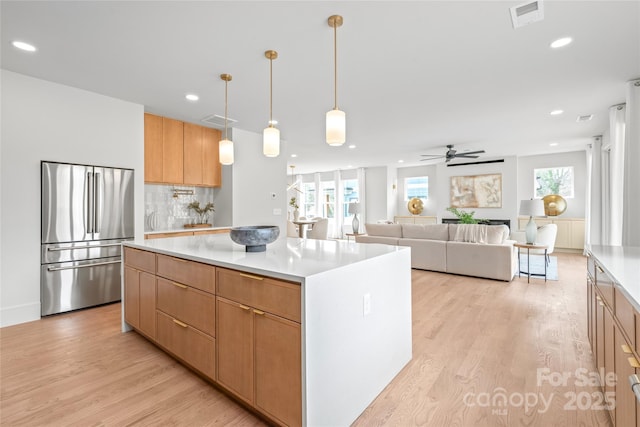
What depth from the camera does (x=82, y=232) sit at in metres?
3.35

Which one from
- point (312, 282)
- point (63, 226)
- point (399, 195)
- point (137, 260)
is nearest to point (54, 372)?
point (137, 260)

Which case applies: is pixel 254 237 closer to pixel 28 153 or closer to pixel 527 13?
pixel 527 13

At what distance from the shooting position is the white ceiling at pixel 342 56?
6.84 ft

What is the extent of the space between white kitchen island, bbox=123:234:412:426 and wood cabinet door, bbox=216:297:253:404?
0.24 meters

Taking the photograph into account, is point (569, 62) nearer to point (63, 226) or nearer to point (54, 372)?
point (54, 372)

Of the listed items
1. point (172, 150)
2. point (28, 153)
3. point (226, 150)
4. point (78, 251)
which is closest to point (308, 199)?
point (172, 150)

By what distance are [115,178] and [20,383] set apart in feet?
7.72

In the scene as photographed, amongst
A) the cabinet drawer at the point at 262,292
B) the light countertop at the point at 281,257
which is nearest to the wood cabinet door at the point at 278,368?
the cabinet drawer at the point at 262,292

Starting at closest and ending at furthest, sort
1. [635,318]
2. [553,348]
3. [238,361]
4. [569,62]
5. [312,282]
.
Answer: [635,318]
[312,282]
[238,361]
[553,348]
[569,62]

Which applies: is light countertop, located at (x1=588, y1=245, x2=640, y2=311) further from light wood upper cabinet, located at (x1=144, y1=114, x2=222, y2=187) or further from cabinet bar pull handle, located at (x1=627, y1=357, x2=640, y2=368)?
light wood upper cabinet, located at (x1=144, y1=114, x2=222, y2=187)

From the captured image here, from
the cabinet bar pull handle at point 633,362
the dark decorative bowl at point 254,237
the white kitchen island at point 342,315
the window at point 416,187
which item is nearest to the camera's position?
the cabinet bar pull handle at point 633,362

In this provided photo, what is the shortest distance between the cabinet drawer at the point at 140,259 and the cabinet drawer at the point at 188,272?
12cm

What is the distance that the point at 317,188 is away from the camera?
11773 mm

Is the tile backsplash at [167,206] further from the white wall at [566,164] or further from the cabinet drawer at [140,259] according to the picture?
the white wall at [566,164]
